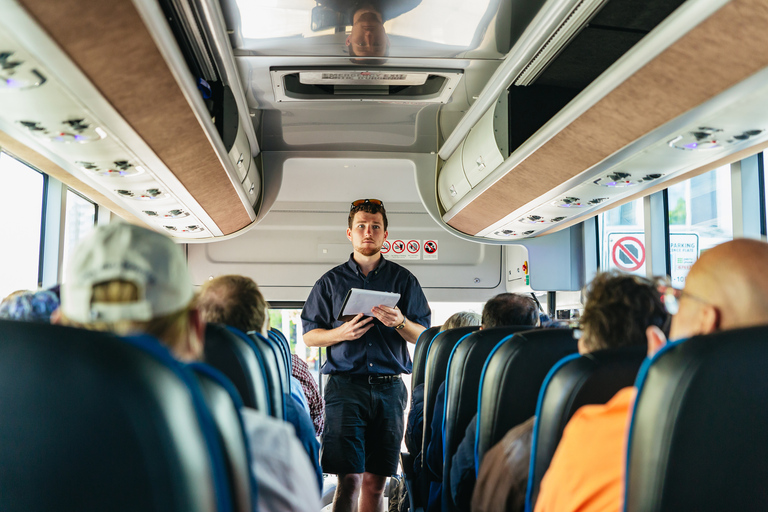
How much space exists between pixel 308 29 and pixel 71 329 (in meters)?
2.50

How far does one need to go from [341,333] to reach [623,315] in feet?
6.65

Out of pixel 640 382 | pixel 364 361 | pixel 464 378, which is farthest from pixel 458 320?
pixel 640 382

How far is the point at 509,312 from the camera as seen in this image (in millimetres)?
2846

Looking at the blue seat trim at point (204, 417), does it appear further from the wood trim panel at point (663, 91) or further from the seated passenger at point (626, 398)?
the wood trim panel at point (663, 91)

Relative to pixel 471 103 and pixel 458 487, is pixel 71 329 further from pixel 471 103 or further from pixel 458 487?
pixel 471 103

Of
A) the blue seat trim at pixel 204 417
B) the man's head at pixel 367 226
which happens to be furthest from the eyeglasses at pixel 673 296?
the man's head at pixel 367 226

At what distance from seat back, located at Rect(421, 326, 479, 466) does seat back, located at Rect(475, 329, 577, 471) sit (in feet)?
2.66

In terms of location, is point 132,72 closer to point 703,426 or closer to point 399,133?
point 703,426

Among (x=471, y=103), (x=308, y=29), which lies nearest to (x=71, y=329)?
(x=308, y=29)

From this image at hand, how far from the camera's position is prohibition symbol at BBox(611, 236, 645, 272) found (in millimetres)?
4934

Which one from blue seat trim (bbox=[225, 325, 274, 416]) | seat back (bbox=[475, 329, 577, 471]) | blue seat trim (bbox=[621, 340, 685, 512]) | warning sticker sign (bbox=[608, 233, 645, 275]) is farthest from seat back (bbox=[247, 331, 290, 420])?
warning sticker sign (bbox=[608, 233, 645, 275])

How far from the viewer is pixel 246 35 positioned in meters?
3.05

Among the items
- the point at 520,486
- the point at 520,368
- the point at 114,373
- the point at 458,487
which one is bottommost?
the point at 458,487

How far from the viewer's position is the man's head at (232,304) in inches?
77.4
